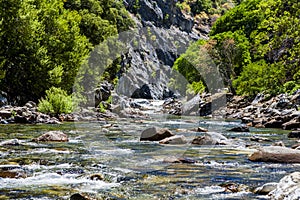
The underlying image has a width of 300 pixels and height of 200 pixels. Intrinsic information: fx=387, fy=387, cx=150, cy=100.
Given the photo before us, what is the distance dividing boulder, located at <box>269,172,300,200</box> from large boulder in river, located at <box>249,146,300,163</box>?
3.92 meters

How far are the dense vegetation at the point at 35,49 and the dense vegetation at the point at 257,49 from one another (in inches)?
684

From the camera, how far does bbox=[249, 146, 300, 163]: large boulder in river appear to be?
11.0m

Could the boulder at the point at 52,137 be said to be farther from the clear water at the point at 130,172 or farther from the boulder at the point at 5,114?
the boulder at the point at 5,114

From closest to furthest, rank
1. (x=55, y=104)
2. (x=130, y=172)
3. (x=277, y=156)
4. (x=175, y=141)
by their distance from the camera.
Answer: (x=130, y=172) → (x=277, y=156) → (x=175, y=141) → (x=55, y=104)

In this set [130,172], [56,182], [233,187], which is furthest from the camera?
[130,172]

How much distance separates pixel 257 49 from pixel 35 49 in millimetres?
19166

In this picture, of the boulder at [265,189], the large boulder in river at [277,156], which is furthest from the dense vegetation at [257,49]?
the boulder at [265,189]

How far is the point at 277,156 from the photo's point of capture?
36.5 ft

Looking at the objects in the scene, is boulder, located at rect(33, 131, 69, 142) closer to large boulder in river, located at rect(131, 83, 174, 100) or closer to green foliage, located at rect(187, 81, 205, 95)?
green foliage, located at rect(187, 81, 205, 95)

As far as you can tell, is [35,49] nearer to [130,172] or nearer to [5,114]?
[5,114]

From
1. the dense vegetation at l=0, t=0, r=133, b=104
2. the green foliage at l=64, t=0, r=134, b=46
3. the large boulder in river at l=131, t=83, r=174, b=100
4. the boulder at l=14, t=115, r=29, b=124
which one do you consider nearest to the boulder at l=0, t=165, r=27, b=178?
the boulder at l=14, t=115, r=29, b=124

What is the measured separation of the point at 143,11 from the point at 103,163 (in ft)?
349

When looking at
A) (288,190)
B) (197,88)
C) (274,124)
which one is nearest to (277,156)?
(288,190)

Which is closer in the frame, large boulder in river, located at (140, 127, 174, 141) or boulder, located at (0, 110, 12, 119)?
large boulder in river, located at (140, 127, 174, 141)
